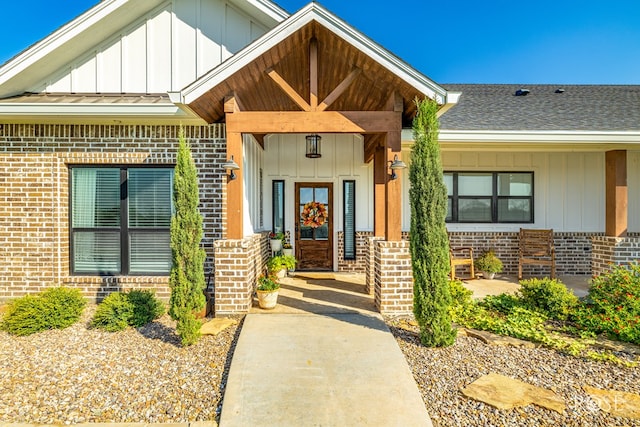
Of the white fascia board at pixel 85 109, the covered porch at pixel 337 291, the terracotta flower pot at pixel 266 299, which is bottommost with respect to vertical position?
the covered porch at pixel 337 291

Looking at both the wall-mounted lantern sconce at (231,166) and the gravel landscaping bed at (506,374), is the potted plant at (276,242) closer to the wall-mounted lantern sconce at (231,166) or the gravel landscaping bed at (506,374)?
the wall-mounted lantern sconce at (231,166)

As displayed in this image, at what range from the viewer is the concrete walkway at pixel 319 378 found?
2.84 metres

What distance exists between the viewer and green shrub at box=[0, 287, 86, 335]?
4.41 metres

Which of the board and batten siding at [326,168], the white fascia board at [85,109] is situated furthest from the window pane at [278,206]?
the white fascia board at [85,109]

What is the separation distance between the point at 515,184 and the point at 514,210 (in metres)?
0.62

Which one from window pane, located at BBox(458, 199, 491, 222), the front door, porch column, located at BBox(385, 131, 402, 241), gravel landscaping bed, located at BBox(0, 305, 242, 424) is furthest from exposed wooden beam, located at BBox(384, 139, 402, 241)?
window pane, located at BBox(458, 199, 491, 222)

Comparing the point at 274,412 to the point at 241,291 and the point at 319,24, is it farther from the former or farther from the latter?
the point at 319,24

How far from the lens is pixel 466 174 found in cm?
829

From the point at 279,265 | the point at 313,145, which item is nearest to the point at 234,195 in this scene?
the point at 279,265

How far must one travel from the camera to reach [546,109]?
8.30 meters

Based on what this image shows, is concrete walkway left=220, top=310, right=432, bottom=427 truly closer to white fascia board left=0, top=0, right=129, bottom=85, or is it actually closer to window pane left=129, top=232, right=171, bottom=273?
window pane left=129, top=232, right=171, bottom=273

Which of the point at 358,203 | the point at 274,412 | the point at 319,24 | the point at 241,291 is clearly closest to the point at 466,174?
the point at 358,203

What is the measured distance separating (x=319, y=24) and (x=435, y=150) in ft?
→ 7.13

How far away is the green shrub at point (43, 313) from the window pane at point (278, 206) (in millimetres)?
4321
